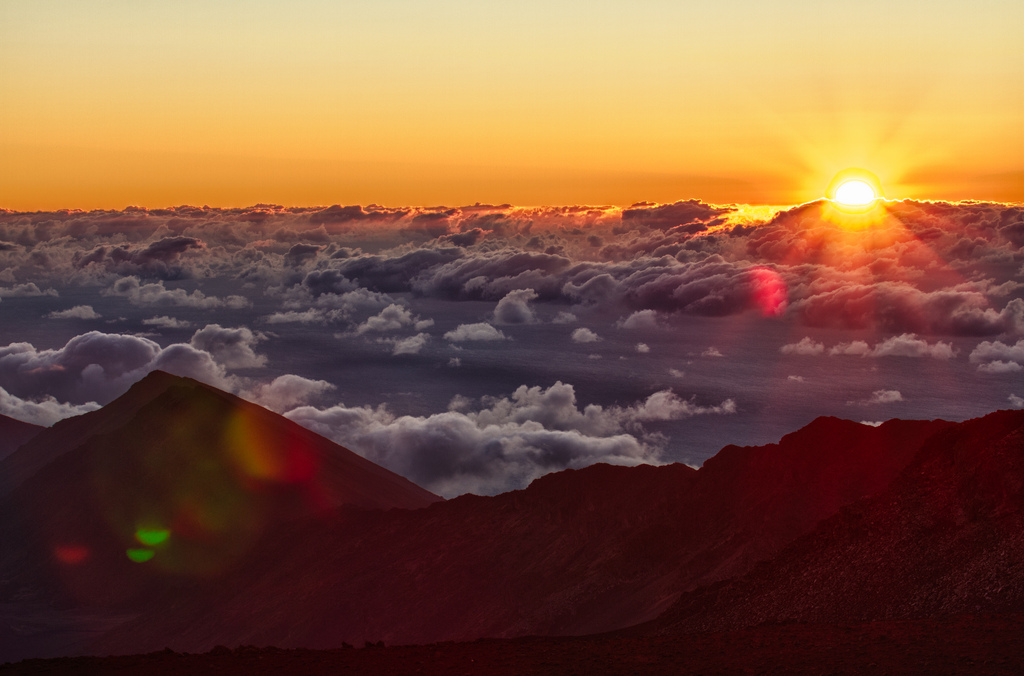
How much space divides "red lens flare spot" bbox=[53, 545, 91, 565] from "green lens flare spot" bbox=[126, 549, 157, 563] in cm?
468

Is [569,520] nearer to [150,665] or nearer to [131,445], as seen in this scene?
[150,665]

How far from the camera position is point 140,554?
3590 inches

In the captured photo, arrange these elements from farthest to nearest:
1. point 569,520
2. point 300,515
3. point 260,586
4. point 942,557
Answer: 1. point 300,515
2. point 260,586
3. point 569,520
4. point 942,557

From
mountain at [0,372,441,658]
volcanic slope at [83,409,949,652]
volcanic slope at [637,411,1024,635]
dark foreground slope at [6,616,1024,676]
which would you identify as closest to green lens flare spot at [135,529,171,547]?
mountain at [0,372,441,658]

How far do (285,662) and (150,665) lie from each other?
560cm

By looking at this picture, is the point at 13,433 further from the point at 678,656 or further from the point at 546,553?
the point at 678,656

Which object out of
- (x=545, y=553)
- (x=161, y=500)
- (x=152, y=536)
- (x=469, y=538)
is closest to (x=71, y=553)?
(x=152, y=536)

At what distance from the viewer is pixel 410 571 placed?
68.6m

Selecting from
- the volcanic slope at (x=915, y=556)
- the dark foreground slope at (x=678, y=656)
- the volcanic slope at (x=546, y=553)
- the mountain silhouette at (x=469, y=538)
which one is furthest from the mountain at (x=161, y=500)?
the volcanic slope at (x=915, y=556)

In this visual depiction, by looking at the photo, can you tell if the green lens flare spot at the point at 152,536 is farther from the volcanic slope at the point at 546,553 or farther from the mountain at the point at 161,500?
the volcanic slope at the point at 546,553

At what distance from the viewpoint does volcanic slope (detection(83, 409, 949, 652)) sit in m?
55.1

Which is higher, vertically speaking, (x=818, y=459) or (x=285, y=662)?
(x=818, y=459)

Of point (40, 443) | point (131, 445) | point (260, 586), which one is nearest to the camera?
point (260, 586)

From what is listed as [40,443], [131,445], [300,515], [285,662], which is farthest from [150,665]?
[40,443]
